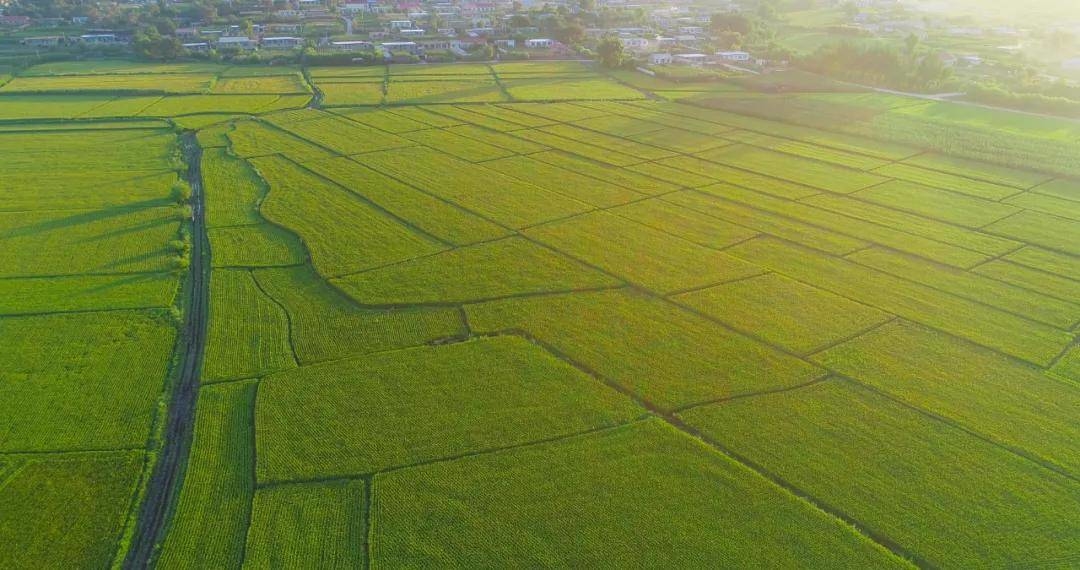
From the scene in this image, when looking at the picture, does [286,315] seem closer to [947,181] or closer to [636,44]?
[947,181]

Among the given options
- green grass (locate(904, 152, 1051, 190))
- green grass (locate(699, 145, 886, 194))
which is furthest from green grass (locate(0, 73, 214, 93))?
green grass (locate(904, 152, 1051, 190))

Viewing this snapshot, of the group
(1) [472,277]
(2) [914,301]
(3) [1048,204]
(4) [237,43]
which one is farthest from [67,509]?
(4) [237,43]

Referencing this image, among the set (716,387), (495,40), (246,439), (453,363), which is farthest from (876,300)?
(495,40)

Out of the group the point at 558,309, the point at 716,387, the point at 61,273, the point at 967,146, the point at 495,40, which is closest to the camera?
the point at 716,387

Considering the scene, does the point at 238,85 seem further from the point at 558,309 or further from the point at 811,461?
the point at 811,461

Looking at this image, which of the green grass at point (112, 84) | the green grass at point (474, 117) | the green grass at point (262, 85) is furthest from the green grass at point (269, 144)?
the green grass at point (112, 84)

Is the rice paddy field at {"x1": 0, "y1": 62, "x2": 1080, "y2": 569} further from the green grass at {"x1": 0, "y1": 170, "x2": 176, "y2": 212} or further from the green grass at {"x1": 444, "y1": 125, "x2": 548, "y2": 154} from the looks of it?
Answer: the green grass at {"x1": 444, "y1": 125, "x2": 548, "y2": 154}

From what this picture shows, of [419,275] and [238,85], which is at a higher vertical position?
[238,85]
